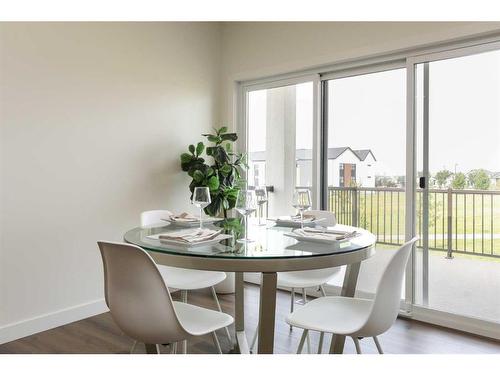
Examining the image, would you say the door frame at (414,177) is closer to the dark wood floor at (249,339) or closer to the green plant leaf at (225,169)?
the dark wood floor at (249,339)

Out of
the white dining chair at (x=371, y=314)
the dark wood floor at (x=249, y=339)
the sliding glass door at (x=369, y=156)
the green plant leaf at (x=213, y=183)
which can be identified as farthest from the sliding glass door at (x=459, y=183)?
Answer: the green plant leaf at (x=213, y=183)

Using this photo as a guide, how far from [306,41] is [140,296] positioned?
2859 millimetres

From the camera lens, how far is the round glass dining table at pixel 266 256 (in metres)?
1.67

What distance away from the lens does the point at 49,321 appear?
298cm

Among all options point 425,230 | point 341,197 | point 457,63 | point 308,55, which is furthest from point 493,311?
point 308,55

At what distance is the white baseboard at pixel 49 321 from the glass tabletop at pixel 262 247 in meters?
1.32

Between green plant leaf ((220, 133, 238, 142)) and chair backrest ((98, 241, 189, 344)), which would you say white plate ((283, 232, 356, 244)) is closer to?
chair backrest ((98, 241, 189, 344))

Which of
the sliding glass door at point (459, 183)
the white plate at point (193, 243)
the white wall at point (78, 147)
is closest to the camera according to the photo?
the white plate at point (193, 243)

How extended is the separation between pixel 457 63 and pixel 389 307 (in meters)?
2.10

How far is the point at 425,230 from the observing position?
3156 mm

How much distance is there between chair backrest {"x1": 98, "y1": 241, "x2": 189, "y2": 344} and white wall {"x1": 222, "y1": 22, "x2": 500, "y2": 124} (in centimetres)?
256

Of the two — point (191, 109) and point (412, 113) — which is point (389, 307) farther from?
point (191, 109)

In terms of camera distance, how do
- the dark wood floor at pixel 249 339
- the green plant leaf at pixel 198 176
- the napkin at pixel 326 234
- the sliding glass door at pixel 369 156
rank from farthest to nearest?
the green plant leaf at pixel 198 176
the sliding glass door at pixel 369 156
the dark wood floor at pixel 249 339
the napkin at pixel 326 234

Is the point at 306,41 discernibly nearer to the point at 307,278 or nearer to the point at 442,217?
the point at 442,217
